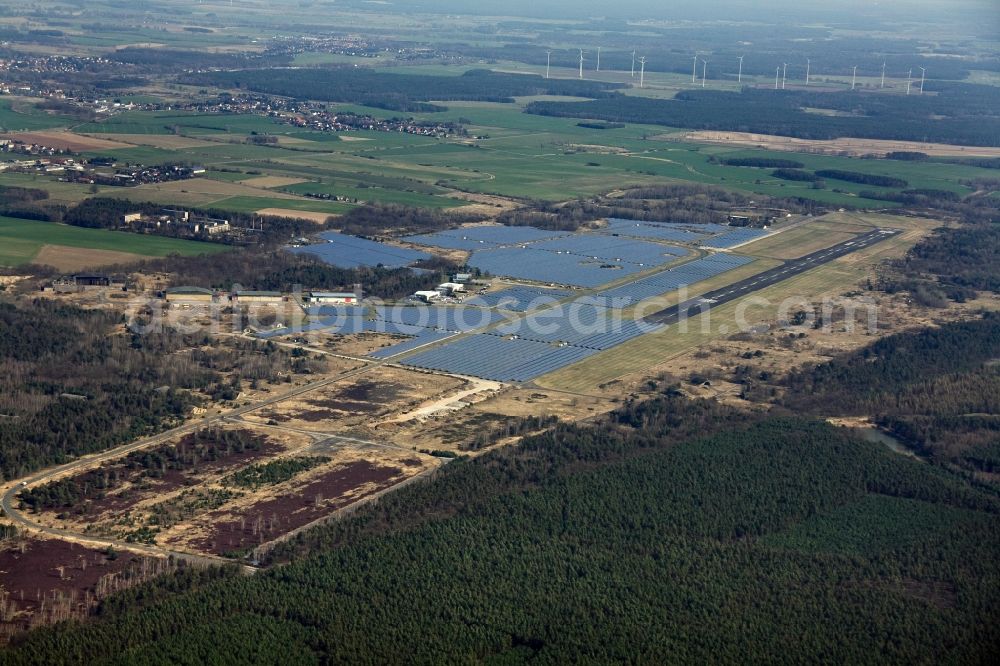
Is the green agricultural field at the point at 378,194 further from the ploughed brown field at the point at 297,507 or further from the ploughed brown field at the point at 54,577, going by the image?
the ploughed brown field at the point at 54,577

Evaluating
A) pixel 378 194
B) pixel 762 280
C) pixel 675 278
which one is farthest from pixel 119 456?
pixel 378 194

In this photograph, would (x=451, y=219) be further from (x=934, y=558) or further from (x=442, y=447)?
(x=934, y=558)

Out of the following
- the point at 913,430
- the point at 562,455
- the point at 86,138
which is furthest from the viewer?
the point at 86,138

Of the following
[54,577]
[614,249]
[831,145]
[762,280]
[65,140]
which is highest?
[831,145]

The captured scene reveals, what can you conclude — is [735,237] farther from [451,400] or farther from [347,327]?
[451,400]

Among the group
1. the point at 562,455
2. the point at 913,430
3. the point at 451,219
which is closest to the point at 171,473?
the point at 562,455

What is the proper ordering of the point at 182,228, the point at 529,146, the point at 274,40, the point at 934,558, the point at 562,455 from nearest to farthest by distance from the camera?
the point at 934,558
the point at 562,455
the point at 182,228
the point at 529,146
the point at 274,40
